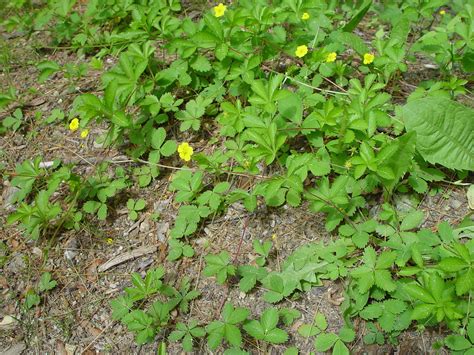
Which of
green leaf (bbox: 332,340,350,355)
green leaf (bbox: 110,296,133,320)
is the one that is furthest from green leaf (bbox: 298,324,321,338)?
green leaf (bbox: 110,296,133,320)

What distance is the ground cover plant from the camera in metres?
2.00

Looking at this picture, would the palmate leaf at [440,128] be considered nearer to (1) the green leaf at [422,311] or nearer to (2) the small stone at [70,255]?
(1) the green leaf at [422,311]

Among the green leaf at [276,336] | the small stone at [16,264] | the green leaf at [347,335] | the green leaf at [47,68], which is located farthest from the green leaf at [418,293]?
the green leaf at [47,68]

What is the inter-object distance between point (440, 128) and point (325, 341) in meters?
1.23

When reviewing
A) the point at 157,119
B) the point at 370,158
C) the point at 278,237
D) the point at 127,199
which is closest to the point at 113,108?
the point at 157,119

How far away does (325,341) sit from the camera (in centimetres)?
193

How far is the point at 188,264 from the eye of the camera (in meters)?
2.33

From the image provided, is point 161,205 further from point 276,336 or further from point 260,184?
point 276,336

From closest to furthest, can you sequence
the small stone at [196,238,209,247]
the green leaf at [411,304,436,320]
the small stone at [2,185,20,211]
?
1. the green leaf at [411,304,436,320]
2. the small stone at [196,238,209,247]
3. the small stone at [2,185,20,211]

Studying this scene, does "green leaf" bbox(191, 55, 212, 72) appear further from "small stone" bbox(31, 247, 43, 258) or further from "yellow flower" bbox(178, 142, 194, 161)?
"small stone" bbox(31, 247, 43, 258)

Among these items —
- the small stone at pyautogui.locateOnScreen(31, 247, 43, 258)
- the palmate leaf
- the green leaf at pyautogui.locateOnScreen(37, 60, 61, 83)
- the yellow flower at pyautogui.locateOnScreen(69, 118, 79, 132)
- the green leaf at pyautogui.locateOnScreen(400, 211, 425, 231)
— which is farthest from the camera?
the green leaf at pyautogui.locateOnScreen(37, 60, 61, 83)

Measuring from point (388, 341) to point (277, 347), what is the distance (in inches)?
19.3

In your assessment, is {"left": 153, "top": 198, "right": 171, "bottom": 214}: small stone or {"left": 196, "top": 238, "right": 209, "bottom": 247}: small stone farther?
{"left": 153, "top": 198, "right": 171, "bottom": 214}: small stone

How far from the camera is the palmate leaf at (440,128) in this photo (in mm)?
2256
